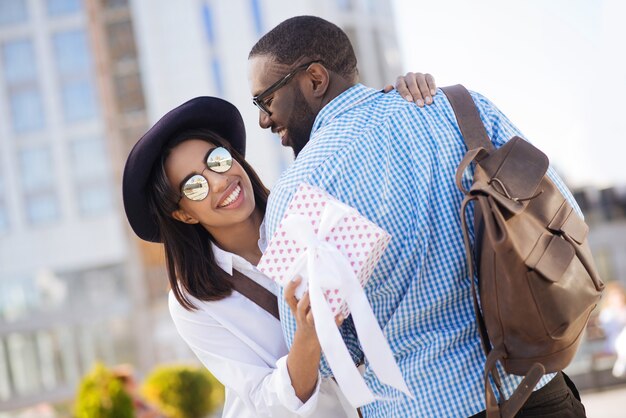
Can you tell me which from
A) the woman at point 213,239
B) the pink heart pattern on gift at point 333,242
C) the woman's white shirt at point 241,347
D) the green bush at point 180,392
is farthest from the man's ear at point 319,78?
the green bush at point 180,392

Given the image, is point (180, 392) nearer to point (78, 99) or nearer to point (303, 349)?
point (303, 349)

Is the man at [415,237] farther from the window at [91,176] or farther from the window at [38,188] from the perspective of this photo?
the window at [38,188]

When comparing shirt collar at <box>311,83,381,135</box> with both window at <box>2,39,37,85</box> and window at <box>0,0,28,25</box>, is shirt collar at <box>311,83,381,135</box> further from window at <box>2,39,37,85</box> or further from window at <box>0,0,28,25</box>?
window at <box>0,0,28,25</box>

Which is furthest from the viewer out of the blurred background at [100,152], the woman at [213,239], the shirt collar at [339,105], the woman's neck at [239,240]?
the blurred background at [100,152]

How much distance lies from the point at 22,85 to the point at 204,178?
44.3 m

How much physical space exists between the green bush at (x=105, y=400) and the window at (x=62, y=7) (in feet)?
117

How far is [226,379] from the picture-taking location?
2445 mm

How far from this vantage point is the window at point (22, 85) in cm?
4300

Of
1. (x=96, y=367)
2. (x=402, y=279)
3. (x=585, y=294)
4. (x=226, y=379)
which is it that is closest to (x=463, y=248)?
(x=402, y=279)

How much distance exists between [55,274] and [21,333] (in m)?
3.21

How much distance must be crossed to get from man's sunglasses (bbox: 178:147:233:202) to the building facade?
113ft

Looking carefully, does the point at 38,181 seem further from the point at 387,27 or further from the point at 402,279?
the point at 402,279

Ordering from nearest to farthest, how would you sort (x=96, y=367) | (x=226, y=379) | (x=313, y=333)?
1. (x=313, y=333)
2. (x=226, y=379)
3. (x=96, y=367)

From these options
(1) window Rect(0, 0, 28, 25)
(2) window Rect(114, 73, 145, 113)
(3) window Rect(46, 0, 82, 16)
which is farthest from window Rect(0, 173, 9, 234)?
(3) window Rect(46, 0, 82, 16)
